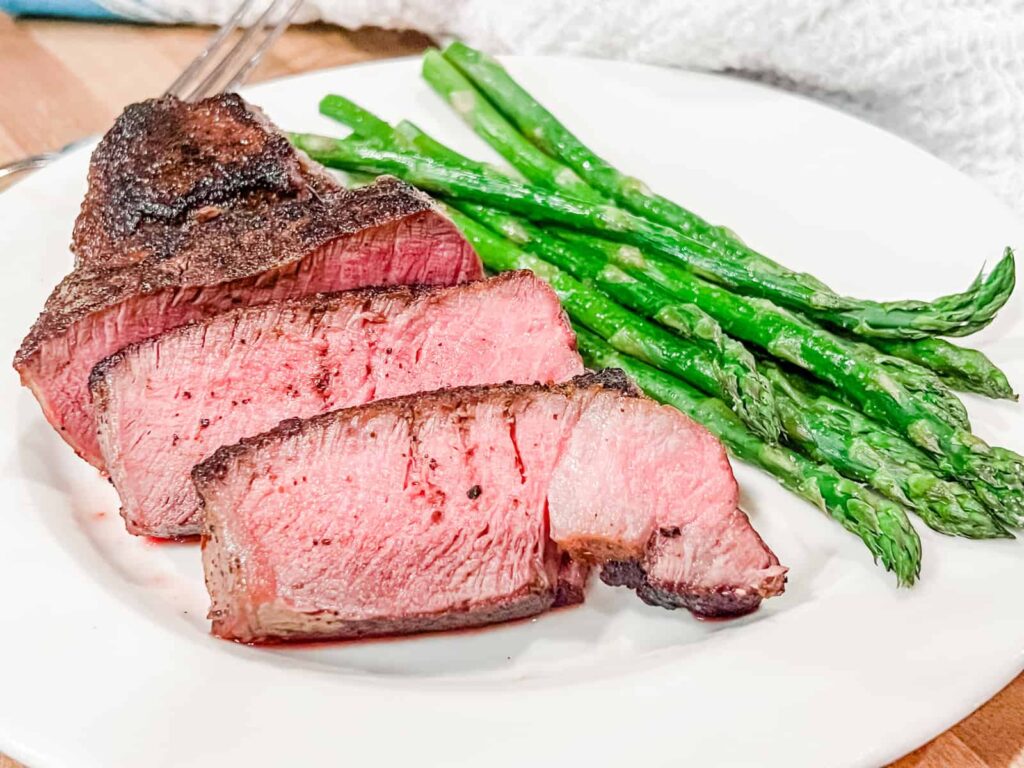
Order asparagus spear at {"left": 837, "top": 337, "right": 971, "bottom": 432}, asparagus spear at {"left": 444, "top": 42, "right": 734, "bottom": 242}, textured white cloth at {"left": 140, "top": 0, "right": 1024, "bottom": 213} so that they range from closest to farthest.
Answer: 1. asparagus spear at {"left": 837, "top": 337, "right": 971, "bottom": 432}
2. asparagus spear at {"left": 444, "top": 42, "right": 734, "bottom": 242}
3. textured white cloth at {"left": 140, "top": 0, "right": 1024, "bottom": 213}

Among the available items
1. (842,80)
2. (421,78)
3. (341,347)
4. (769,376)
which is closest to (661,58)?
(842,80)

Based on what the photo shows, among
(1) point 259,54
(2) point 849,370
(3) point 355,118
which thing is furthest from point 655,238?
(1) point 259,54

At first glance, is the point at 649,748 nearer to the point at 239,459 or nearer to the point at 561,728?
the point at 561,728

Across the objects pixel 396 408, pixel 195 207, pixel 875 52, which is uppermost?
pixel 875 52

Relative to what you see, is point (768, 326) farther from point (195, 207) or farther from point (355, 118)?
point (355, 118)

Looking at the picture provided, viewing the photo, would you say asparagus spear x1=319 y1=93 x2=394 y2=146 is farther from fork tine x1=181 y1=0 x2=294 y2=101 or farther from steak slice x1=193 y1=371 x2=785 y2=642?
steak slice x1=193 y1=371 x2=785 y2=642

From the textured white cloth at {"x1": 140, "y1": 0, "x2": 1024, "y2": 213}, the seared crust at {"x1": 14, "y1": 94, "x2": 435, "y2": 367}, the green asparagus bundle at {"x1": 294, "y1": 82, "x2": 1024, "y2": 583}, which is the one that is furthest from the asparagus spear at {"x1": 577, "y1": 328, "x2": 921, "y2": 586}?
the textured white cloth at {"x1": 140, "y1": 0, "x2": 1024, "y2": 213}

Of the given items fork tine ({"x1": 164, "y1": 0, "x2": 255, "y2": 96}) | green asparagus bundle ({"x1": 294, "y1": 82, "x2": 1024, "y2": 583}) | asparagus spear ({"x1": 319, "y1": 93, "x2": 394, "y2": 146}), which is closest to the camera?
green asparagus bundle ({"x1": 294, "y1": 82, "x2": 1024, "y2": 583})
